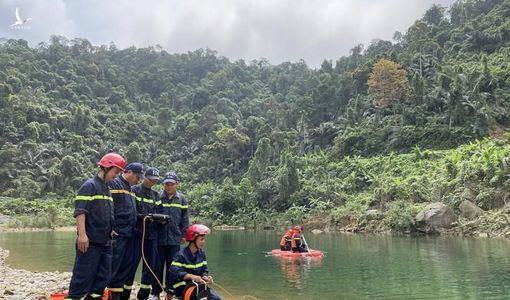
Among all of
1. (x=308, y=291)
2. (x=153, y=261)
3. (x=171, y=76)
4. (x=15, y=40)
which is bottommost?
(x=308, y=291)

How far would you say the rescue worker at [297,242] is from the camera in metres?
17.7

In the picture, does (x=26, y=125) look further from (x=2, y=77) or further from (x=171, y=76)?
(x=171, y=76)

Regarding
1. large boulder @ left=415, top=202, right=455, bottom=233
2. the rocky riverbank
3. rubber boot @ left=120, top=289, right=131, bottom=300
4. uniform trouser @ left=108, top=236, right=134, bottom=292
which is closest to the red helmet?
uniform trouser @ left=108, top=236, right=134, bottom=292

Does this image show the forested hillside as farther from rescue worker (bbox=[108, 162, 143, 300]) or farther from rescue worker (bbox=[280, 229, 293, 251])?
rescue worker (bbox=[108, 162, 143, 300])

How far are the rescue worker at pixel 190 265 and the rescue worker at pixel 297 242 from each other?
1171cm

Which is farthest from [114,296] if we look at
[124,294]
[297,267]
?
[297,267]

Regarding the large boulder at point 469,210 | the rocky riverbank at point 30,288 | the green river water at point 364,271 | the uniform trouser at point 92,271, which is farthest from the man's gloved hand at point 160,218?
the large boulder at point 469,210

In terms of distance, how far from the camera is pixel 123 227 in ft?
20.1

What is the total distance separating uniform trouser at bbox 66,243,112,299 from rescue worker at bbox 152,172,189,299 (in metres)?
1.30

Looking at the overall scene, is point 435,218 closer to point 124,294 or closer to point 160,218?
point 160,218

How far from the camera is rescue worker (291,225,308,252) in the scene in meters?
17.7

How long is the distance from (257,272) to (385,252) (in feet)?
22.9

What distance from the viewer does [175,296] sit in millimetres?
6371

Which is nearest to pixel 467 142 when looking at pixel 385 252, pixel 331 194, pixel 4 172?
pixel 331 194
